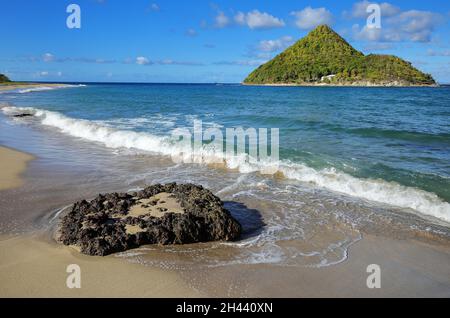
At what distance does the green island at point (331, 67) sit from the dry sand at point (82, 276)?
12920cm

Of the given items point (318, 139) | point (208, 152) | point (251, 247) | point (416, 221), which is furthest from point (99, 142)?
point (416, 221)

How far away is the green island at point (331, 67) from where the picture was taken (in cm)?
12560

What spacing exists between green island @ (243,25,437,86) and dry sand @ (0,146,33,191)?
12488 centimetres

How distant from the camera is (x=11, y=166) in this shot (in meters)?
10.5

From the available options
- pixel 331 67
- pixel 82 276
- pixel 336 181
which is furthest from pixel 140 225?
pixel 331 67

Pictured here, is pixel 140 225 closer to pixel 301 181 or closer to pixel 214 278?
pixel 214 278

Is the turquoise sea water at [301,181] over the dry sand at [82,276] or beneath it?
over

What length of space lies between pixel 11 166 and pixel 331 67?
467 feet

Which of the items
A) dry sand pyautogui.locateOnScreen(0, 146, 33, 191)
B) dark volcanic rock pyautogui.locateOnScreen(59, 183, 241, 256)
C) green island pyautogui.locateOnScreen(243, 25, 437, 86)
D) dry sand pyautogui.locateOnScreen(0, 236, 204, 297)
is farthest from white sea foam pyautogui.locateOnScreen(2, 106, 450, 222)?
green island pyautogui.locateOnScreen(243, 25, 437, 86)

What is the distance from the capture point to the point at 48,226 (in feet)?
20.5

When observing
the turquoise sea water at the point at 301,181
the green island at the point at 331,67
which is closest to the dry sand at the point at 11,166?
the turquoise sea water at the point at 301,181

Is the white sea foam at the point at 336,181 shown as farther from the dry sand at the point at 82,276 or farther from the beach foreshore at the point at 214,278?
the dry sand at the point at 82,276

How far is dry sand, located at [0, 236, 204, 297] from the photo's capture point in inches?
168

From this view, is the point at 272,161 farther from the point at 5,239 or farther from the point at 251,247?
the point at 5,239
